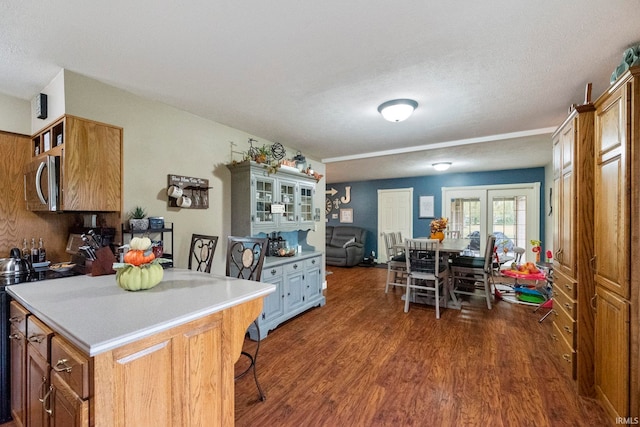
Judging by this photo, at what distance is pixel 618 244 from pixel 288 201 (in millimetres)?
2978

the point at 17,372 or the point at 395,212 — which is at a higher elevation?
the point at 395,212

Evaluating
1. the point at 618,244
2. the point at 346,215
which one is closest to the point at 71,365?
the point at 618,244

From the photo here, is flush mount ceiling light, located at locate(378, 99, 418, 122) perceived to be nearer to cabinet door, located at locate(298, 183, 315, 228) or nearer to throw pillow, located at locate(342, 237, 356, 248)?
cabinet door, located at locate(298, 183, 315, 228)

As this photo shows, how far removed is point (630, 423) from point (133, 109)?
400 cm

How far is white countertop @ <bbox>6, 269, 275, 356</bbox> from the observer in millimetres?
991

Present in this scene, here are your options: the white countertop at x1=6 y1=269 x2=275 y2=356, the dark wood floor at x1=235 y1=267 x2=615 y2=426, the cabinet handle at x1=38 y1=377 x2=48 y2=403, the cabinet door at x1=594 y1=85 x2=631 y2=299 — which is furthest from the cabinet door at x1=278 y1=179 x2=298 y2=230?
the cabinet door at x1=594 y1=85 x2=631 y2=299

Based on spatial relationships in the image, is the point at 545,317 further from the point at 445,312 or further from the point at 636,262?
the point at 636,262

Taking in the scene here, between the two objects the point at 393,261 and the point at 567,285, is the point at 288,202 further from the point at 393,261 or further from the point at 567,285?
the point at 567,285

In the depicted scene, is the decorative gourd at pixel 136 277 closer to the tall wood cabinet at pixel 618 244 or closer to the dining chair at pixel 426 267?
the tall wood cabinet at pixel 618 244

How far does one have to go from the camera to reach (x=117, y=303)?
51.0 inches

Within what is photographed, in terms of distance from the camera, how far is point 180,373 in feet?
3.87

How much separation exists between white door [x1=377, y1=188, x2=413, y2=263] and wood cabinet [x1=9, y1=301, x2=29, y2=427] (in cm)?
672

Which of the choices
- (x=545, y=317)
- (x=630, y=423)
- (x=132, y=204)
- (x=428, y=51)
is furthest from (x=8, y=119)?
(x=545, y=317)

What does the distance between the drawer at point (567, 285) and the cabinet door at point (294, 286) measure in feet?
8.30
